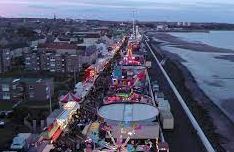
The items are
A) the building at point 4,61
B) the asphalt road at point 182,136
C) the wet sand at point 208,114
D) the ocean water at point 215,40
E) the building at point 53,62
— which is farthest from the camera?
the ocean water at point 215,40

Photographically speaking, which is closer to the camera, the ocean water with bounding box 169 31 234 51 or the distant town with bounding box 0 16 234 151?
the distant town with bounding box 0 16 234 151

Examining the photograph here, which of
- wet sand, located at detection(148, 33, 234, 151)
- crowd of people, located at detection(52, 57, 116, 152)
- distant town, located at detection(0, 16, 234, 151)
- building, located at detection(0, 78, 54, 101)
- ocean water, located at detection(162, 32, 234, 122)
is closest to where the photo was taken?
crowd of people, located at detection(52, 57, 116, 152)

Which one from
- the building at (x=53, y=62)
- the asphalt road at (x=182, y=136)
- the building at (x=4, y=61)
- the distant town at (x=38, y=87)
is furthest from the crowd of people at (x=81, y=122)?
the building at (x=4, y=61)

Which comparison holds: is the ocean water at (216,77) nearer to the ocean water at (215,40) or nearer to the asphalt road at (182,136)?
the asphalt road at (182,136)

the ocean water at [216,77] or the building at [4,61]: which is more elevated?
the building at [4,61]

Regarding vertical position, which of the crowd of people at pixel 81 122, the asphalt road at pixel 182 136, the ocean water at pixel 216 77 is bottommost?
the ocean water at pixel 216 77

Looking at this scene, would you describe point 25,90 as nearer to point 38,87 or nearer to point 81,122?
point 38,87

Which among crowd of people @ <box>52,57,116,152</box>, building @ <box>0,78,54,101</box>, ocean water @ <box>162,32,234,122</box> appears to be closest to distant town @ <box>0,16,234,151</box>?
building @ <box>0,78,54,101</box>

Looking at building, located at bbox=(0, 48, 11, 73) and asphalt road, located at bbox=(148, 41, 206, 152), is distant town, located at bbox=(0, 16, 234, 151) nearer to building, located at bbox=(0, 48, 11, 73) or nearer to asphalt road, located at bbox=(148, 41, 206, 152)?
building, located at bbox=(0, 48, 11, 73)

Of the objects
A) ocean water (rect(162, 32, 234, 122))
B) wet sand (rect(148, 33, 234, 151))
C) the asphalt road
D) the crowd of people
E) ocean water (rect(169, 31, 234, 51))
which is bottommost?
ocean water (rect(169, 31, 234, 51))
